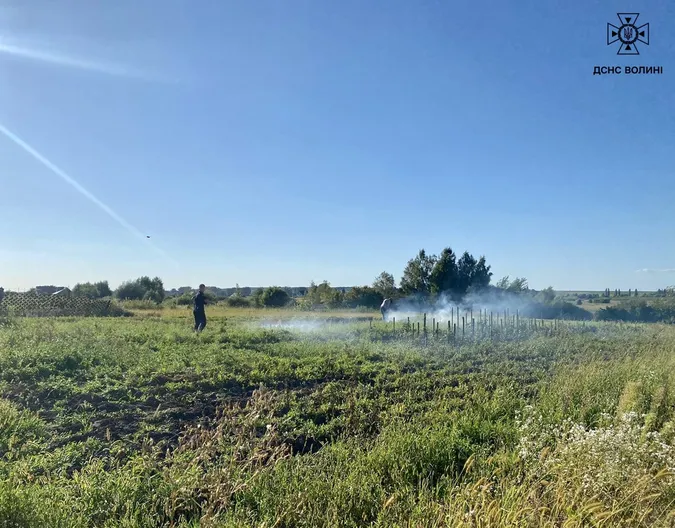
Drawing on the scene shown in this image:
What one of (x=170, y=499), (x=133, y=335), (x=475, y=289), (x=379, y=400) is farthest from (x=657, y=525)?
(x=475, y=289)

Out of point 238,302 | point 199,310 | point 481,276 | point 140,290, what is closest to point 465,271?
point 481,276

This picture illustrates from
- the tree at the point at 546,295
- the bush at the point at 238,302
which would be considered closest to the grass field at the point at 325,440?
the tree at the point at 546,295

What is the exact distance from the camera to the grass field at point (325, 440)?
297 centimetres

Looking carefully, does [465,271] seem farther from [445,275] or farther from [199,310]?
[199,310]

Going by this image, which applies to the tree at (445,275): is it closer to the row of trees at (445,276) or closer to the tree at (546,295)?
the row of trees at (445,276)

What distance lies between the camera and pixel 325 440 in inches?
179

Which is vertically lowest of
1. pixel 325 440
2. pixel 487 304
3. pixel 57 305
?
pixel 325 440

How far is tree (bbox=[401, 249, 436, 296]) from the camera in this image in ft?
127

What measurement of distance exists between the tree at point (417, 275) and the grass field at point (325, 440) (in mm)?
30063

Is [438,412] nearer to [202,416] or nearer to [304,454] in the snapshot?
[304,454]

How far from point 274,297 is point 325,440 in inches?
1418

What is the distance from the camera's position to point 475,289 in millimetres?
37969

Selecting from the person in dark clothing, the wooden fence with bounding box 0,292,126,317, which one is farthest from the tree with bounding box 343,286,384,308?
the person in dark clothing

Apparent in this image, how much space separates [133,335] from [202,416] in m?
7.11
